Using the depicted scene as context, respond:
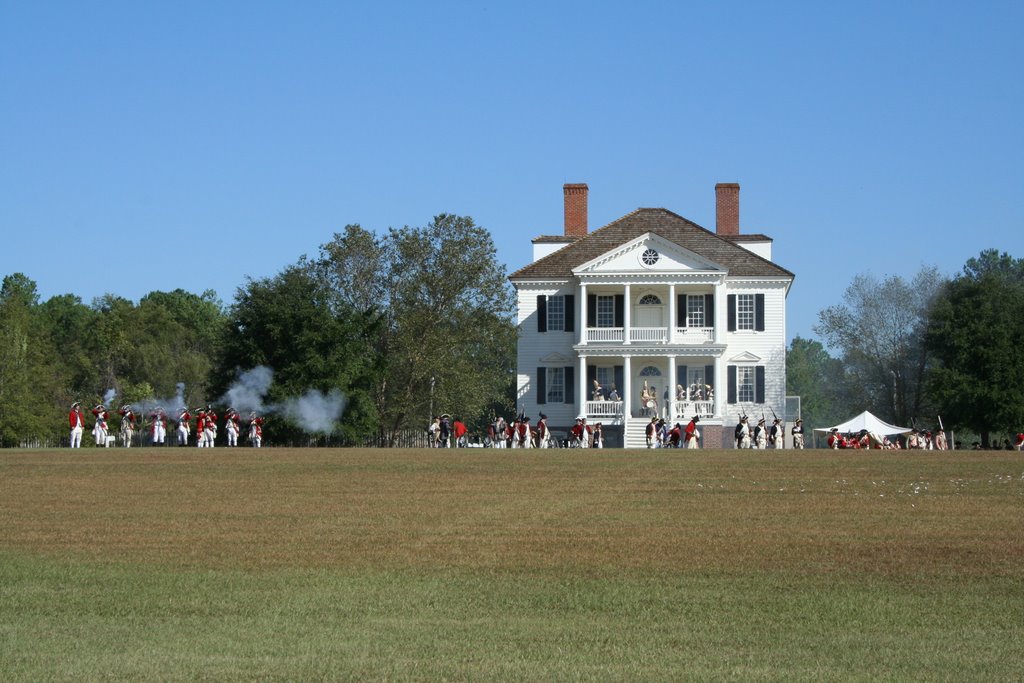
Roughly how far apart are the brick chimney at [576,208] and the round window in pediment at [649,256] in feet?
20.9

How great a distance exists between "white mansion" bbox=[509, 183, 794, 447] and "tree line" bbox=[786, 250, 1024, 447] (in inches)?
434

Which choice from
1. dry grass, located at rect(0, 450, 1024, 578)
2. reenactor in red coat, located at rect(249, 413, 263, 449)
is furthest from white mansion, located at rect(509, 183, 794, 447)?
dry grass, located at rect(0, 450, 1024, 578)

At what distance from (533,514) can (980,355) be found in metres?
50.1

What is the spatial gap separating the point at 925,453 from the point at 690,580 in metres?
22.2

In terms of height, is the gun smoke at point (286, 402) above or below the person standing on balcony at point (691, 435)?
above

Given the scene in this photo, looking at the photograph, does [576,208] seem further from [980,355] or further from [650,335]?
[980,355]

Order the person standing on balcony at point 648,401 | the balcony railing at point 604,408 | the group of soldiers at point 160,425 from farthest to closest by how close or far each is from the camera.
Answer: the balcony railing at point 604,408, the person standing on balcony at point 648,401, the group of soldiers at point 160,425

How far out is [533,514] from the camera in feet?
74.3

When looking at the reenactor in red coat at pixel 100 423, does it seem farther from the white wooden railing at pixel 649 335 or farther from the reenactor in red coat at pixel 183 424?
the white wooden railing at pixel 649 335

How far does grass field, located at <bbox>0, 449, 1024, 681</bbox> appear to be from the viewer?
13281 mm

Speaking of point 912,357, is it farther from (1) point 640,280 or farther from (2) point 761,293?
(1) point 640,280

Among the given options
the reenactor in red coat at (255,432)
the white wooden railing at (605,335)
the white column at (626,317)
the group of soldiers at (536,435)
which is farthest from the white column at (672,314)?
the reenactor in red coat at (255,432)

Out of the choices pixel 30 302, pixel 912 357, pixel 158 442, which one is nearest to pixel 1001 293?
pixel 912 357

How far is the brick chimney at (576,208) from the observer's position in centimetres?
6806
